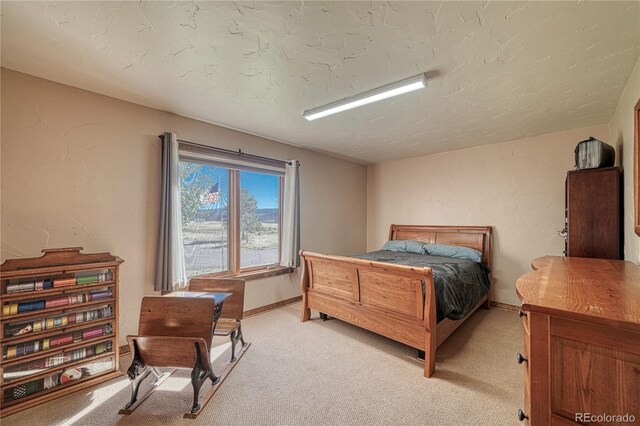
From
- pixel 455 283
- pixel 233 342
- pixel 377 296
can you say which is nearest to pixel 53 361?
pixel 233 342

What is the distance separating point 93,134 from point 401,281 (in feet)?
10.4

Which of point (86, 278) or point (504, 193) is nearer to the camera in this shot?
point (86, 278)

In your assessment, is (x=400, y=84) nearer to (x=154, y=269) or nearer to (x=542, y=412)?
(x=542, y=412)

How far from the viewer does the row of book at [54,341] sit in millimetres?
1796

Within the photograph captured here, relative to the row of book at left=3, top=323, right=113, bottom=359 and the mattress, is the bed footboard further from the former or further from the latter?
the row of book at left=3, top=323, right=113, bottom=359

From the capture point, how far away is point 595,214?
7.53ft

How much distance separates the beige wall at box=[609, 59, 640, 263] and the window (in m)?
3.60

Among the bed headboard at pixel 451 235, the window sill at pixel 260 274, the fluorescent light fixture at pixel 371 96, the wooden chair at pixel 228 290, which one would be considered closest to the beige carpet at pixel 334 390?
the wooden chair at pixel 228 290

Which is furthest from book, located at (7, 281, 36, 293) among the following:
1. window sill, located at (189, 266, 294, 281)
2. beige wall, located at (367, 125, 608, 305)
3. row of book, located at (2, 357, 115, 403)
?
beige wall, located at (367, 125, 608, 305)

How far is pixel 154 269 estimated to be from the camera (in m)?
2.72

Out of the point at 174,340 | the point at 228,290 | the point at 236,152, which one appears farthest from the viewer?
the point at 236,152

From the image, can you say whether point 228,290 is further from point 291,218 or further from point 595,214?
point 595,214

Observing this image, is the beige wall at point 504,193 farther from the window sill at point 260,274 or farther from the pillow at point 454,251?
the window sill at point 260,274

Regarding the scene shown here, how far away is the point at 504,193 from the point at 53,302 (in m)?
5.21
